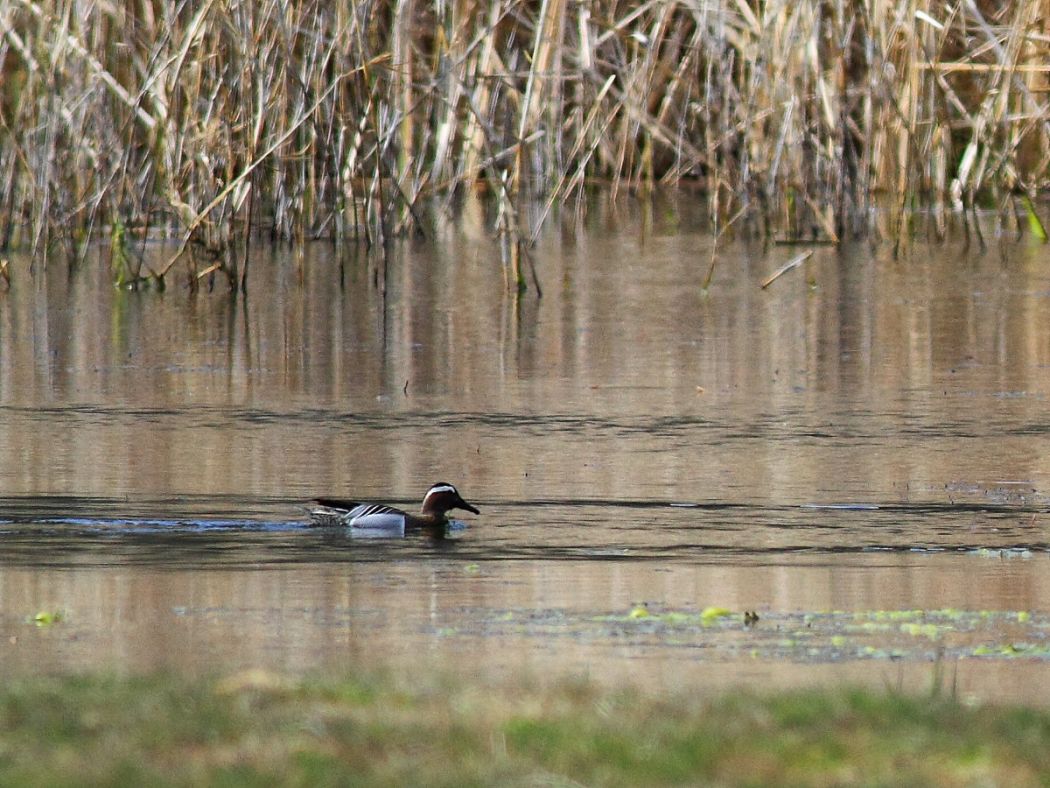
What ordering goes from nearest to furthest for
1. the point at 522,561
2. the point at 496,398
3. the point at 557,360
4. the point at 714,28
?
1. the point at 522,561
2. the point at 496,398
3. the point at 557,360
4. the point at 714,28

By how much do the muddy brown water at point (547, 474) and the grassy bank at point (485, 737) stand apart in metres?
0.72

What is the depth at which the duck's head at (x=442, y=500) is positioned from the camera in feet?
28.6

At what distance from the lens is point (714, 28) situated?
77.3ft

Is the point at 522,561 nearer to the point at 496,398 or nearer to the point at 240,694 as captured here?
the point at 240,694

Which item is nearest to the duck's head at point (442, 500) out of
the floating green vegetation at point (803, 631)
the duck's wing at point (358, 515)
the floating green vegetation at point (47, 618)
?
the duck's wing at point (358, 515)

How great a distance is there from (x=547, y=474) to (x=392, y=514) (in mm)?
1424

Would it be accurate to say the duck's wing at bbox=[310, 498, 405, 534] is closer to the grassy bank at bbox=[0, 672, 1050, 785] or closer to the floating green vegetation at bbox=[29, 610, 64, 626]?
→ the floating green vegetation at bbox=[29, 610, 64, 626]

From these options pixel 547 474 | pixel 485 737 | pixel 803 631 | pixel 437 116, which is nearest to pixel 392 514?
pixel 547 474

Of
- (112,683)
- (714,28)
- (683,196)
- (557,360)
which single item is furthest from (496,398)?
(683,196)

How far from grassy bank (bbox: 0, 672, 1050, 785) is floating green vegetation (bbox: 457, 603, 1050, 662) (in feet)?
4.03

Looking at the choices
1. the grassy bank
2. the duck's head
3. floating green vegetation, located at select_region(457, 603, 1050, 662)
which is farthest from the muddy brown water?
the grassy bank

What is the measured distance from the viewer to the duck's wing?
8.68 m

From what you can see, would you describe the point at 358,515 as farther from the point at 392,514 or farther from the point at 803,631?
the point at 803,631

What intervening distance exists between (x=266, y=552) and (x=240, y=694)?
3057 mm
